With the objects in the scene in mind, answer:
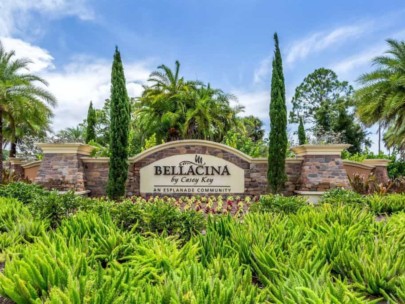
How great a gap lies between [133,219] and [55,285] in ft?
10.9

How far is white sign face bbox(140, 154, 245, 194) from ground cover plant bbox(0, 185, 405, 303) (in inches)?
253

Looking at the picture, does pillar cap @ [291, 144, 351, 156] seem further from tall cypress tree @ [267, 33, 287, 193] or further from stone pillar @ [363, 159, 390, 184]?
stone pillar @ [363, 159, 390, 184]

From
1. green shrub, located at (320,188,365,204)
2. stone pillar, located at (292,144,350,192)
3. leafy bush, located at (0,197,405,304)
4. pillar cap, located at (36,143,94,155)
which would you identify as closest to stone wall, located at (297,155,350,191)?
stone pillar, located at (292,144,350,192)

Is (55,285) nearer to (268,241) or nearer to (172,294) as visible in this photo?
(172,294)

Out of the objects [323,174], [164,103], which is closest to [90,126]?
[164,103]

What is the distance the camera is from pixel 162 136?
75.3ft

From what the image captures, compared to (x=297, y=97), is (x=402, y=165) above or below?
below

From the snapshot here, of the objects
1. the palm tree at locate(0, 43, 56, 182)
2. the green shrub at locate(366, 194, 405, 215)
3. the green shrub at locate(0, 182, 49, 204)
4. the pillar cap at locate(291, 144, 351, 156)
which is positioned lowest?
the green shrub at locate(366, 194, 405, 215)

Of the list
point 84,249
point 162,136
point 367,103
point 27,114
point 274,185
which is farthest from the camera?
point 162,136

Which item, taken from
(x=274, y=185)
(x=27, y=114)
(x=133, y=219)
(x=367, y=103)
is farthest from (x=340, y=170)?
(x=27, y=114)

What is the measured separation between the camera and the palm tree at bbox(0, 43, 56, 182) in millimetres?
13406

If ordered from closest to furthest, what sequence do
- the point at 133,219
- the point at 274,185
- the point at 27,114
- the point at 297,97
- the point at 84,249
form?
the point at 84,249 → the point at 133,219 → the point at 274,185 → the point at 27,114 → the point at 297,97

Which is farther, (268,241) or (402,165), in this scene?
(402,165)

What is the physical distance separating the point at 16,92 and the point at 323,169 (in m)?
11.7
